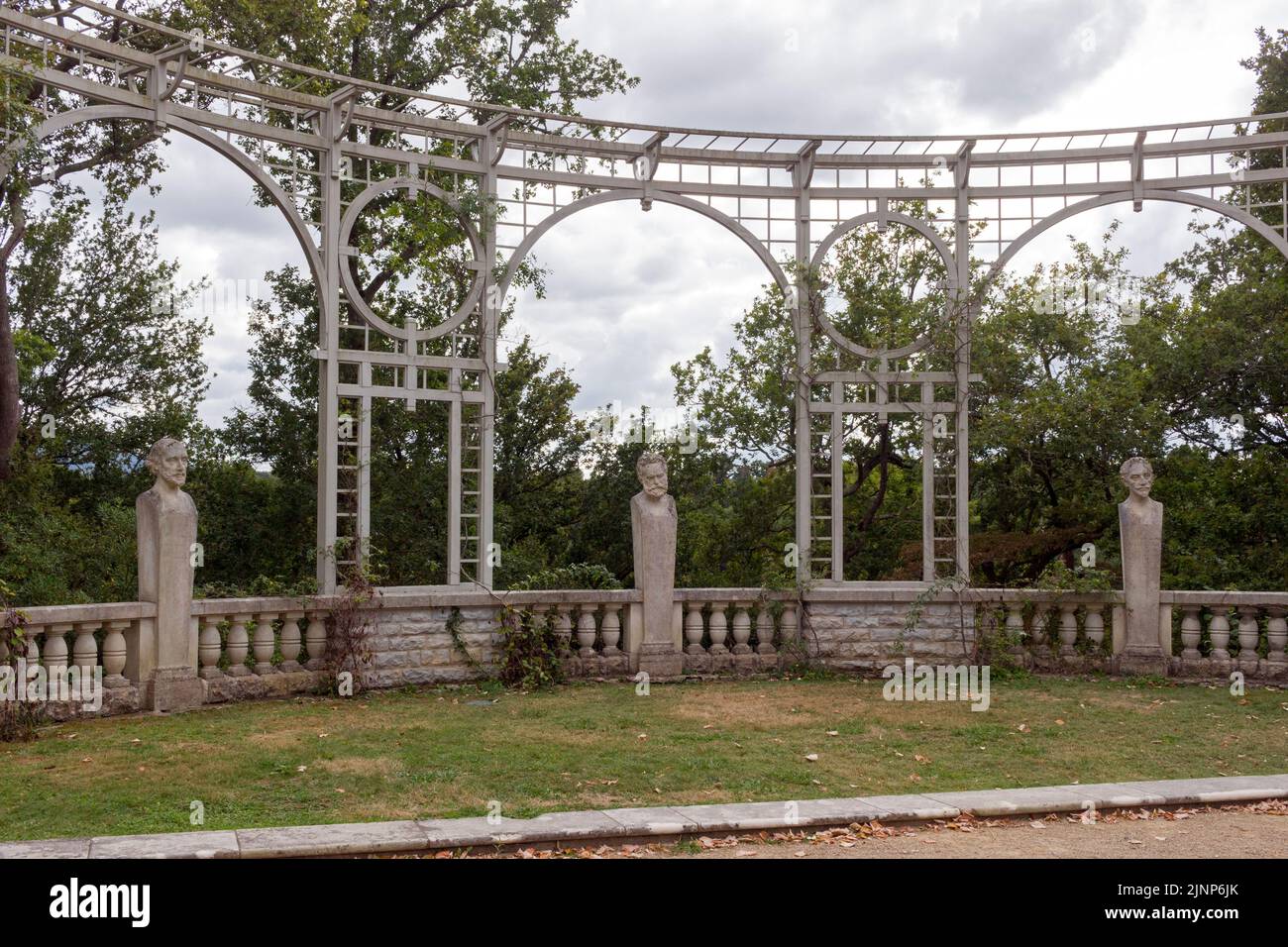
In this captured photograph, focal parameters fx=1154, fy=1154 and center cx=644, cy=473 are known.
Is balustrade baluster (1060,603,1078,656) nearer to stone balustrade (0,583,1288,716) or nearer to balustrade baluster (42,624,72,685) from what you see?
stone balustrade (0,583,1288,716)

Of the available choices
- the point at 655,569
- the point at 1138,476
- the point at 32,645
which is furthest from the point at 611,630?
the point at 1138,476

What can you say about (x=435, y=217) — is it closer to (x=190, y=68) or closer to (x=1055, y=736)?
(x=190, y=68)

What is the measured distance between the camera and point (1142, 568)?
10.9 metres

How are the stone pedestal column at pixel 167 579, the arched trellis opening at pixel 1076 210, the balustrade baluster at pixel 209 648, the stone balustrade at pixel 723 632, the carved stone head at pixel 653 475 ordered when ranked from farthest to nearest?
the arched trellis opening at pixel 1076 210 → the carved stone head at pixel 653 475 → the stone balustrade at pixel 723 632 → the balustrade baluster at pixel 209 648 → the stone pedestal column at pixel 167 579

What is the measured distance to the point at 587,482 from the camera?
17266 mm

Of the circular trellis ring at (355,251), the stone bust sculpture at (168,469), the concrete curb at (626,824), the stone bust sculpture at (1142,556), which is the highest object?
the circular trellis ring at (355,251)

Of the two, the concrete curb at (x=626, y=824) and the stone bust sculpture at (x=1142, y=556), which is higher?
the stone bust sculpture at (x=1142, y=556)

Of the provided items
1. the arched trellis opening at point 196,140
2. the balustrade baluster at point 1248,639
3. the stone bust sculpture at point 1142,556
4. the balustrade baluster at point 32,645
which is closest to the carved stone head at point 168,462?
the balustrade baluster at point 32,645

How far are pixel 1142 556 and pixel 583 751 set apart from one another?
20.6ft

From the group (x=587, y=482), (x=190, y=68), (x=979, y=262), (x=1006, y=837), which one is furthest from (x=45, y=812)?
(x=587, y=482)

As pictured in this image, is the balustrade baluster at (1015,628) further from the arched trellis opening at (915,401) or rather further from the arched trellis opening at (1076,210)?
the arched trellis opening at (1076,210)

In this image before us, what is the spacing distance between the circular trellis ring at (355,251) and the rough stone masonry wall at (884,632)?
14.8ft

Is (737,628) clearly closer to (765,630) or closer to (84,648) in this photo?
(765,630)

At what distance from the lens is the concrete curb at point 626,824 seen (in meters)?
4.67
